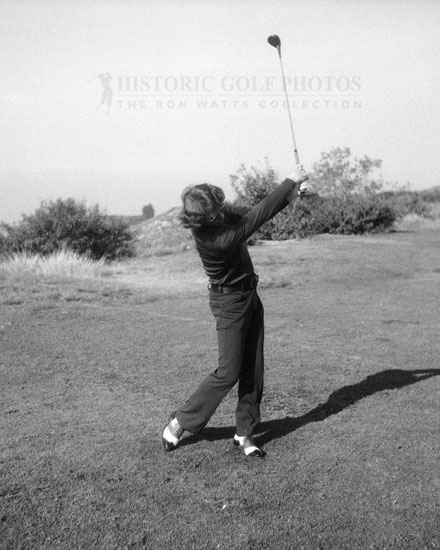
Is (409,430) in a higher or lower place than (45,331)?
lower

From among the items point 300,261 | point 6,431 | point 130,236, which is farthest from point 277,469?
point 130,236

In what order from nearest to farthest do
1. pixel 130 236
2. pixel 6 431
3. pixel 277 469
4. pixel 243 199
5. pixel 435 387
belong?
1. pixel 277 469
2. pixel 6 431
3. pixel 435 387
4. pixel 130 236
5. pixel 243 199

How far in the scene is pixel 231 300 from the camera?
4633 millimetres

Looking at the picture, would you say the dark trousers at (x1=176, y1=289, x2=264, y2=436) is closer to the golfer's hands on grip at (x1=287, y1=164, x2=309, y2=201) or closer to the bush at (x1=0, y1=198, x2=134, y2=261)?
the golfer's hands on grip at (x1=287, y1=164, x2=309, y2=201)

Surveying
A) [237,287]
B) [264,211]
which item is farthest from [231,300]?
[264,211]

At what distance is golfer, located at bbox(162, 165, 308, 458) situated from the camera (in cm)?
429

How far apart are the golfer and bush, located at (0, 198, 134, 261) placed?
486 inches

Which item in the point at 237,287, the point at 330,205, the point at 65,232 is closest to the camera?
the point at 237,287

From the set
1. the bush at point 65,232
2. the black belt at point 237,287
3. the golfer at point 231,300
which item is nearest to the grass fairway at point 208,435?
the golfer at point 231,300

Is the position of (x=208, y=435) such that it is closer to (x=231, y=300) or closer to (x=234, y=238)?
(x=231, y=300)

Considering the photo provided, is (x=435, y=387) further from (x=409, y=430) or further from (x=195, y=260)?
(x=195, y=260)

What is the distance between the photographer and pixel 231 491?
405cm

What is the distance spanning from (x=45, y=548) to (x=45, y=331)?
232 inches

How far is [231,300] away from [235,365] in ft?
1.51
